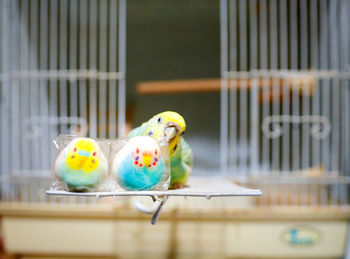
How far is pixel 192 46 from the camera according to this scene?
8.16 ft

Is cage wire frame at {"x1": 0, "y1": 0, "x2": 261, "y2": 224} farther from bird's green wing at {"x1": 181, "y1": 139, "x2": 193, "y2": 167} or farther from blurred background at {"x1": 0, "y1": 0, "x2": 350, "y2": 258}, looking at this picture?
bird's green wing at {"x1": 181, "y1": 139, "x2": 193, "y2": 167}

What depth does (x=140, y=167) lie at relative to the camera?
453 millimetres

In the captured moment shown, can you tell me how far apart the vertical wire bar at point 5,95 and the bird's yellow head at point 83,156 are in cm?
133

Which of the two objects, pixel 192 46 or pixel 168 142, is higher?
pixel 192 46

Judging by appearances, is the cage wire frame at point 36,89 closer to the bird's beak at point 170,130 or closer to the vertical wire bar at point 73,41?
the vertical wire bar at point 73,41

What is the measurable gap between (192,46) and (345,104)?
3.66 feet

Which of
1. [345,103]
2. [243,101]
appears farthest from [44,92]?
[345,103]

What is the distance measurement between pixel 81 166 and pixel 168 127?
12cm

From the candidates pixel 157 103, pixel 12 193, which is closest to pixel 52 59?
pixel 157 103

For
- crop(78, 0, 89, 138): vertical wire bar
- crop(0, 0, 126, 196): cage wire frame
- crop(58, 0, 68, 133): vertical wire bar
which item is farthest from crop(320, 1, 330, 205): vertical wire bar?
crop(58, 0, 68, 133): vertical wire bar

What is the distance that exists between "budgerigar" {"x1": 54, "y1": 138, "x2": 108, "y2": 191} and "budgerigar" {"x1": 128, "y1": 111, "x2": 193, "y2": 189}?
85mm

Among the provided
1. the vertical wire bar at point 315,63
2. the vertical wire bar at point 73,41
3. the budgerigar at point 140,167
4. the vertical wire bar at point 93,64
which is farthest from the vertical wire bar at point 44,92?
the budgerigar at point 140,167

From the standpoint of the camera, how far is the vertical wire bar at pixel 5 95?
1680mm

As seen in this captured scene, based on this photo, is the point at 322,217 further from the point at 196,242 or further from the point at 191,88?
the point at 191,88
